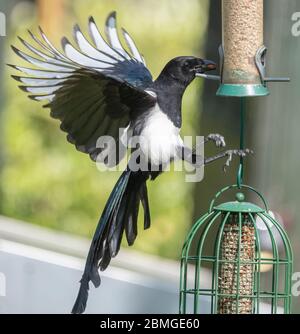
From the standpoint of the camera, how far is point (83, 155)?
191 inches

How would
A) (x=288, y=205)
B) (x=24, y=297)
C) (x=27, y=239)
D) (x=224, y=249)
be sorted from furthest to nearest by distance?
(x=27, y=239)
(x=24, y=297)
(x=288, y=205)
(x=224, y=249)

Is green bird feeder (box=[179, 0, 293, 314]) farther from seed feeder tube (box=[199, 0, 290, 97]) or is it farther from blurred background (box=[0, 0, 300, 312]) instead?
blurred background (box=[0, 0, 300, 312])

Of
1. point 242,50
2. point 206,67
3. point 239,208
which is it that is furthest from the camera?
point 206,67

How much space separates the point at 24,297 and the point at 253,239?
6.84ft

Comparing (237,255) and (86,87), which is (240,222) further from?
(86,87)

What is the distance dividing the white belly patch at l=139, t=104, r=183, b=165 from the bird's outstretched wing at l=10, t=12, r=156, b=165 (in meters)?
0.05

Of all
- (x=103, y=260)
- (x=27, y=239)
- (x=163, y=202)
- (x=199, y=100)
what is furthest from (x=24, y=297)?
(x=103, y=260)

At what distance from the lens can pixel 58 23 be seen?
4883 mm

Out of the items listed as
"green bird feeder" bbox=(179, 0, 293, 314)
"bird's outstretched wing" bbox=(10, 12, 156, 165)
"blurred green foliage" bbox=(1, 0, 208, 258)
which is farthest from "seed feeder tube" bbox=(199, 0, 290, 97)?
"blurred green foliage" bbox=(1, 0, 208, 258)

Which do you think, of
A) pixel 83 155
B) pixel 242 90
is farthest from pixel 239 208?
pixel 83 155

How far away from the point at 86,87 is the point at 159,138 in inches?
10.0

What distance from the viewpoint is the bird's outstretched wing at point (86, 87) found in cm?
273

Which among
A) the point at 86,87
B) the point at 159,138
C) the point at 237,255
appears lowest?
the point at 237,255

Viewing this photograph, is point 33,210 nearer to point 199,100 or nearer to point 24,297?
point 24,297
